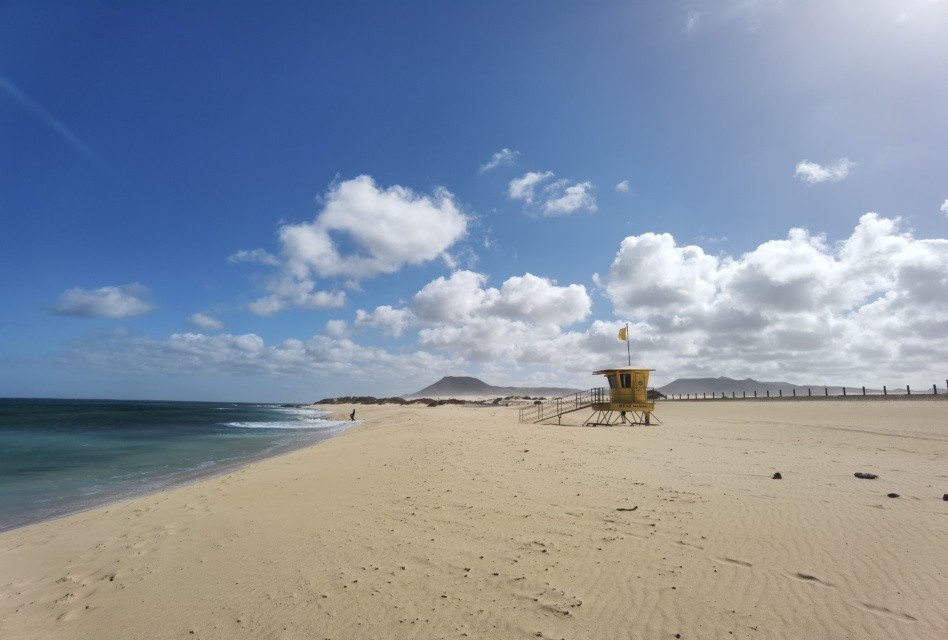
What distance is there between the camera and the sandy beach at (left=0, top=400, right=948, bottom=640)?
4.91 metres

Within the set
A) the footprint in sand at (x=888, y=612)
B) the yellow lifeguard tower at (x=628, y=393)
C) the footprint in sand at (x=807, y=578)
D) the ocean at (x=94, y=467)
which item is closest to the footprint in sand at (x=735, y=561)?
the footprint in sand at (x=807, y=578)

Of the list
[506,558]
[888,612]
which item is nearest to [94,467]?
[506,558]

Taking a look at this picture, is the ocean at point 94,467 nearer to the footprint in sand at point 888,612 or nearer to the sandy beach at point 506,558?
the sandy beach at point 506,558

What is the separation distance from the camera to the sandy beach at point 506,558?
4.91 metres

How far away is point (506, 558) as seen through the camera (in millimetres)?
6375

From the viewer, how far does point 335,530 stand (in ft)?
26.5

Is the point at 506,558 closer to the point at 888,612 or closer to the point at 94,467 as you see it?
the point at 888,612

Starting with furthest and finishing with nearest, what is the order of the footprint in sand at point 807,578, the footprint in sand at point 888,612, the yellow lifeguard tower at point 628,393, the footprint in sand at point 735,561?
1. the yellow lifeguard tower at point 628,393
2. the footprint in sand at point 735,561
3. the footprint in sand at point 807,578
4. the footprint in sand at point 888,612

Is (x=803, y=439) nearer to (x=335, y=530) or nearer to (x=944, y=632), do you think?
(x=944, y=632)

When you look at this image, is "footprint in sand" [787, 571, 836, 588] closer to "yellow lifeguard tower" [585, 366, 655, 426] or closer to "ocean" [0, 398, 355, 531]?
"ocean" [0, 398, 355, 531]

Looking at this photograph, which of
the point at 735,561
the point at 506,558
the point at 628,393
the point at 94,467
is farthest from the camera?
the point at 628,393

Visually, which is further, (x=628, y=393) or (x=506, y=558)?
(x=628, y=393)

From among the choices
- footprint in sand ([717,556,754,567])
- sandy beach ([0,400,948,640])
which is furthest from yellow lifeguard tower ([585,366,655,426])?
footprint in sand ([717,556,754,567])

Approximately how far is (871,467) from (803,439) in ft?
29.1
